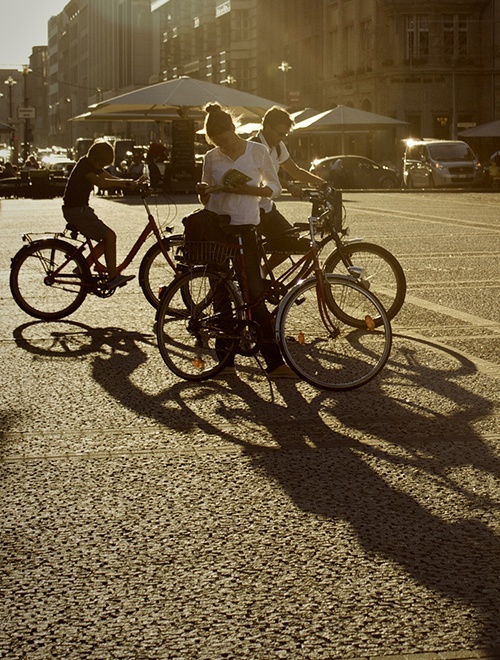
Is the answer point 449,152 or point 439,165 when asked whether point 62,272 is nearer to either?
point 439,165

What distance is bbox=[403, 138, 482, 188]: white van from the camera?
4675 centimetres

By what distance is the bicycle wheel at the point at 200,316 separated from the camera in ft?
27.3

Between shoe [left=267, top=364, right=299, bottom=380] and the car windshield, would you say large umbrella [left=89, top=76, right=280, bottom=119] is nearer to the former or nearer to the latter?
the car windshield

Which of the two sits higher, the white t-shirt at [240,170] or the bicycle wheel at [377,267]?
the white t-shirt at [240,170]

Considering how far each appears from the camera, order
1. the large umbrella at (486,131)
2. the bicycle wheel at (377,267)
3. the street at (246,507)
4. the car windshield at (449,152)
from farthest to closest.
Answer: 1. the large umbrella at (486,131)
2. the car windshield at (449,152)
3. the bicycle wheel at (377,267)
4. the street at (246,507)

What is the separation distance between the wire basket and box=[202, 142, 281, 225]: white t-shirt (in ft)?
0.99

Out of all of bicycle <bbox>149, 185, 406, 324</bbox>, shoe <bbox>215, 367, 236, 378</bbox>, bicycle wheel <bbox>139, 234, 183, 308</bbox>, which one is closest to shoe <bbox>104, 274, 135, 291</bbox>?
bicycle wheel <bbox>139, 234, 183, 308</bbox>

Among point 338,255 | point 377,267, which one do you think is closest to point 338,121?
point 377,267

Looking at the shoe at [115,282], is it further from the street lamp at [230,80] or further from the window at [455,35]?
the street lamp at [230,80]

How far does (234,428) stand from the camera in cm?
709

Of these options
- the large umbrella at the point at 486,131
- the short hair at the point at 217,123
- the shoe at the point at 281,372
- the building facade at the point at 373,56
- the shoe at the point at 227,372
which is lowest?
the shoe at the point at 227,372

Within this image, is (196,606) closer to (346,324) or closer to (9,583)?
(9,583)

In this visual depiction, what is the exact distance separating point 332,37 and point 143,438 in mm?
72559

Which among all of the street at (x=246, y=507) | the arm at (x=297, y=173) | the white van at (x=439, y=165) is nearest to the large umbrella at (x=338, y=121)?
the white van at (x=439, y=165)
